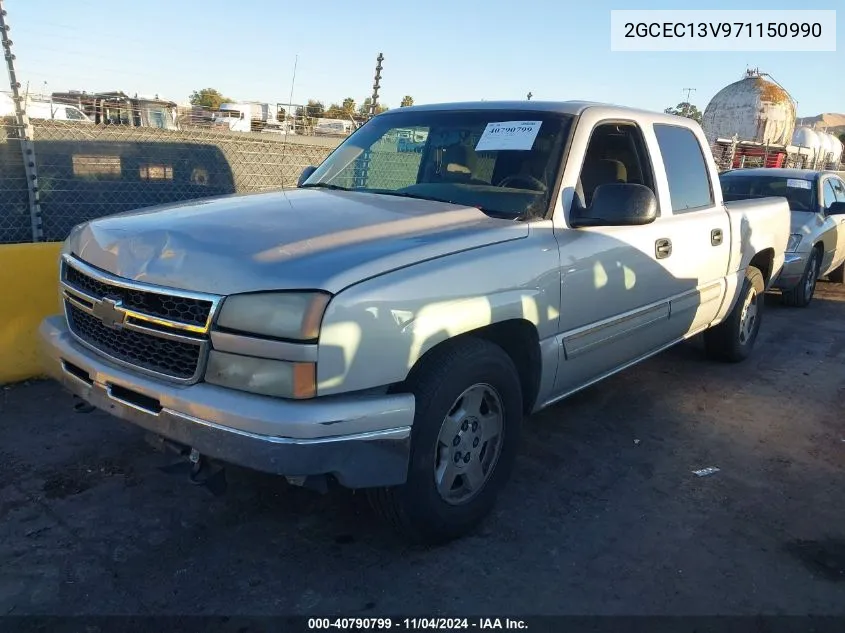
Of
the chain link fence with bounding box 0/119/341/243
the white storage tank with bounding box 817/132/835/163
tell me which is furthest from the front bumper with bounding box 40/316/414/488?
the white storage tank with bounding box 817/132/835/163

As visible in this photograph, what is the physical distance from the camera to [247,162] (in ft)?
25.5

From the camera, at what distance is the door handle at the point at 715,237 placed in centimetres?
475

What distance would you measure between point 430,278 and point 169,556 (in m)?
1.62

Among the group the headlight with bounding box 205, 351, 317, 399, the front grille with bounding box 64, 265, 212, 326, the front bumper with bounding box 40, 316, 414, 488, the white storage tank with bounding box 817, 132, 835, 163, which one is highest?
the white storage tank with bounding box 817, 132, 835, 163

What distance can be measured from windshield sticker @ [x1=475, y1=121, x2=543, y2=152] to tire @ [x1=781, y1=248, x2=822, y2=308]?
20.3ft

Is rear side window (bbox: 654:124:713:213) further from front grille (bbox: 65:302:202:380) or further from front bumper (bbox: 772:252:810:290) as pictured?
front bumper (bbox: 772:252:810:290)

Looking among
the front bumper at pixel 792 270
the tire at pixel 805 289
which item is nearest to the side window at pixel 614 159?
the front bumper at pixel 792 270

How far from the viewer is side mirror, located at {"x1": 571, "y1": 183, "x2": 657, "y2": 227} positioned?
337 cm

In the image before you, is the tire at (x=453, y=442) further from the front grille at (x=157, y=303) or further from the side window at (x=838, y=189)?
the side window at (x=838, y=189)

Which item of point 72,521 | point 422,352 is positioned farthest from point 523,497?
point 72,521

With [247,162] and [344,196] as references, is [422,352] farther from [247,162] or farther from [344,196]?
[247,162]

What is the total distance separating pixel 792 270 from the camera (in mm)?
8188

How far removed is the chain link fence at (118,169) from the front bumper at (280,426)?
3.40m

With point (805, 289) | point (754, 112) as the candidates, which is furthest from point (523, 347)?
point (754, 112)
